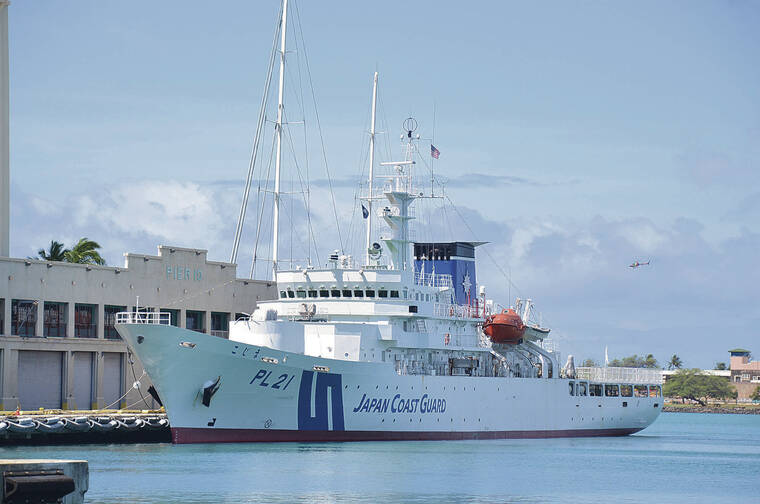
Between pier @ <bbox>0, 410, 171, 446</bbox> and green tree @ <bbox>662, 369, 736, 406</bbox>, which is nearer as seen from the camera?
pier @ <bbox>0, 410, 171, 446</bbox>

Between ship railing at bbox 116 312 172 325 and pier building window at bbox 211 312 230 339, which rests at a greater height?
pier building window at bbox 211 312 230 339

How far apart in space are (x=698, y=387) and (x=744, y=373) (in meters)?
9.73

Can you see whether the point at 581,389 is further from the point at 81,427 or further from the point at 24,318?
the point at 24,318

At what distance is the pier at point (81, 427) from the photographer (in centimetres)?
4312

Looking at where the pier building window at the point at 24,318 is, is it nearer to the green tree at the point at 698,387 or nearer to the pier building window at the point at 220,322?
the pier building window at the point at 220,322

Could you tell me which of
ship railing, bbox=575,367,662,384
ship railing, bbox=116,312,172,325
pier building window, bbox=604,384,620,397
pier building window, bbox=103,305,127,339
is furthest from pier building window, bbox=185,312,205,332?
pier building window, bbox=604,384,620,397

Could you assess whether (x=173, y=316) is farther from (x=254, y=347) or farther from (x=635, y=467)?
(x=635, y=467)

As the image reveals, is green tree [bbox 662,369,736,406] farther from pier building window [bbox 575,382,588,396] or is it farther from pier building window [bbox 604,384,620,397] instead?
pier building window [bbox 575,382,588,396]

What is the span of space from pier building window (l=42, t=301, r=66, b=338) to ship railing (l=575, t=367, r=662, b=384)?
80.7 feet

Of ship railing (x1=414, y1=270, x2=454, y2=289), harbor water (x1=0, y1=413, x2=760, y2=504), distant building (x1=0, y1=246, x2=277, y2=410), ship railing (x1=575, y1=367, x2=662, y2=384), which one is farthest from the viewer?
ship railing (x1=575, y1=367, x2=662, y2=384)

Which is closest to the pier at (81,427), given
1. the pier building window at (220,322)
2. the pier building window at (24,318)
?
the pier building window at (24,318)

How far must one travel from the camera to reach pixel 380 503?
3145cm

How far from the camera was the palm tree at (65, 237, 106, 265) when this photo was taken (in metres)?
64.3

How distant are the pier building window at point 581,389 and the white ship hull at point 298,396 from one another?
296 inches
